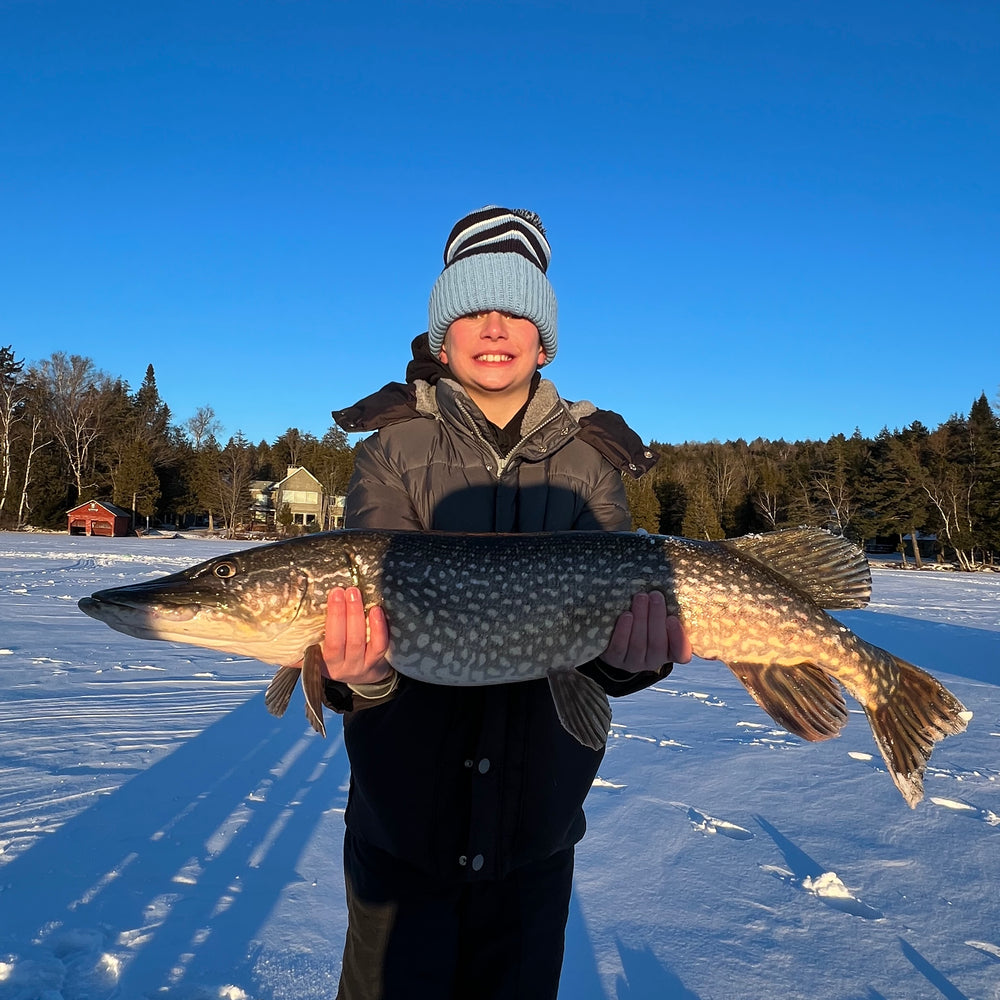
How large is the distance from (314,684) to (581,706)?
87cm

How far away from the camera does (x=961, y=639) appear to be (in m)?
10.9

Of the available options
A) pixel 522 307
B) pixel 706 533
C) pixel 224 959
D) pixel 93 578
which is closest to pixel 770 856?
pixel 224 959

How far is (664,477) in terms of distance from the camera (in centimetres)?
5369

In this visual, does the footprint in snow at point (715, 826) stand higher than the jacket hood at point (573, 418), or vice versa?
the jacket hood at point (573, 418)

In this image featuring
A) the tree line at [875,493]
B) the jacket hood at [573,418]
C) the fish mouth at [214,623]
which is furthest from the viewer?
the tree line at [875,493]

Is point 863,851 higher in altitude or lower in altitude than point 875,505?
lower

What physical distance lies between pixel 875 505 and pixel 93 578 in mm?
41236

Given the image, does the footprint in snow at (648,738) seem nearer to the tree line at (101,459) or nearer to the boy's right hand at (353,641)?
the boy's right hand at (353,641)

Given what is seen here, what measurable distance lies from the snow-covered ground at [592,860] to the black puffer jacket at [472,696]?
977mm

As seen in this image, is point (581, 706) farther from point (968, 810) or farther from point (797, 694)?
point (968, 810)

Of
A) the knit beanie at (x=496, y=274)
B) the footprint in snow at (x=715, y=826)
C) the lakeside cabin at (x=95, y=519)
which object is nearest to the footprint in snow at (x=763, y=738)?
the footprint in snow at (x=715, y=826)

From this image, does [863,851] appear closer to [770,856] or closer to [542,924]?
[770,856]

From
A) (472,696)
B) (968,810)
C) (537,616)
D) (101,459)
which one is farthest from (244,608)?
(101,459)

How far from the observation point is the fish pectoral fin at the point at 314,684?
6.79 ft
